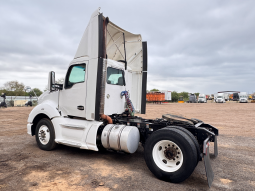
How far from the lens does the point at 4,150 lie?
607cm

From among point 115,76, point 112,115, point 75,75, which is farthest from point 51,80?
point 112,115

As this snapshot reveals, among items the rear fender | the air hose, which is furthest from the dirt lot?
the air hose

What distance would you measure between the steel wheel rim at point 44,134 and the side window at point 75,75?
1524 mm

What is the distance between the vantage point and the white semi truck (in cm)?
405

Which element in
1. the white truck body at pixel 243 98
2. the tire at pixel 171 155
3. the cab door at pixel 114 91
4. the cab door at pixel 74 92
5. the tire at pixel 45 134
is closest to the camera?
the tire at pixel 171 155

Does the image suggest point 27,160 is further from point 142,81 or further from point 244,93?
point 244,93

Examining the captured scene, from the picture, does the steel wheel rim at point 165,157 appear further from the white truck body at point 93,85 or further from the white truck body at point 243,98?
the white truck body at point 243,98

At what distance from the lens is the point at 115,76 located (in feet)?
19.7

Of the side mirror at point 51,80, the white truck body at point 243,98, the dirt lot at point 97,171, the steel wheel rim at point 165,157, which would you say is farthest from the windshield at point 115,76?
the white truck body at point 243,98

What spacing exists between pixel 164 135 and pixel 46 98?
14.6 ft

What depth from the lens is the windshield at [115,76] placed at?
5773 millimetres

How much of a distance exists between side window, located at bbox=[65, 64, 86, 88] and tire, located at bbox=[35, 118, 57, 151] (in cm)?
135

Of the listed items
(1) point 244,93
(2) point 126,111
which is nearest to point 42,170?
(2) point 126,111

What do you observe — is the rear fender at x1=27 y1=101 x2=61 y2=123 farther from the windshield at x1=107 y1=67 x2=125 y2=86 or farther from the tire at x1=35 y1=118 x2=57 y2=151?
the windshield at x1=107 y1=67 x2=125 y2=86
